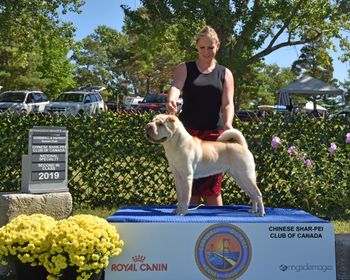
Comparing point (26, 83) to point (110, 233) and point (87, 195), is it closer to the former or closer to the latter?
point (87, 195)

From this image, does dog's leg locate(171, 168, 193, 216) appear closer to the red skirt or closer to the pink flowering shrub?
the red skirt

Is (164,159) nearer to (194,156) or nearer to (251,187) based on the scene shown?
(251,187)

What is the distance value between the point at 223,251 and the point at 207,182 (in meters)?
0.92

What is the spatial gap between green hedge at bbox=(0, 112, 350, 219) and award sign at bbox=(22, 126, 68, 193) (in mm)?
1402

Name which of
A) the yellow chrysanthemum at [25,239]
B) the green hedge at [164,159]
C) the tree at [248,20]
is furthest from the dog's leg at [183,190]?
the tree at [248,20]

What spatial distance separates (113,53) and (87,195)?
150 feet

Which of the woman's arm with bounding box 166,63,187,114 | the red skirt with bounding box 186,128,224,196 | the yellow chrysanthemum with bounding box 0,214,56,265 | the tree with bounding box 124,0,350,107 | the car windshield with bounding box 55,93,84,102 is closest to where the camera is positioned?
the yellow chrysanthemum with bounding box 0,214,56,265

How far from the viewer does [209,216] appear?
3480 millimetres

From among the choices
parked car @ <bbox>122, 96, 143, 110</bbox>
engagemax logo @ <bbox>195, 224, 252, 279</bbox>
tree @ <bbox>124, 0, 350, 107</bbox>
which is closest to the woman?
engagemax logo @ <bbox>195, 224, 252, 279</bbox>

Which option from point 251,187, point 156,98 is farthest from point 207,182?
point 156,98

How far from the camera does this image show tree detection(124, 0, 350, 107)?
16438 millimetres

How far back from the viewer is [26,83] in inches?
1470

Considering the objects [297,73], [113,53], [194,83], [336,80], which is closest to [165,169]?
[194,83]

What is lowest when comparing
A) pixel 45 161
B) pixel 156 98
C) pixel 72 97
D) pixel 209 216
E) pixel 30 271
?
pixel 30 271
